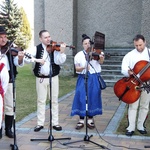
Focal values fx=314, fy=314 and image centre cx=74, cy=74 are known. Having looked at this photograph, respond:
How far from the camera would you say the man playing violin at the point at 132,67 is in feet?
17.4

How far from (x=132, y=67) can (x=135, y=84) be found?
0.37m

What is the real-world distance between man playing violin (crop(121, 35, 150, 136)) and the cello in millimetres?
106

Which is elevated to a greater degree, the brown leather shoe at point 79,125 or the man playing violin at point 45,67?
the man playing violin at point 45,67

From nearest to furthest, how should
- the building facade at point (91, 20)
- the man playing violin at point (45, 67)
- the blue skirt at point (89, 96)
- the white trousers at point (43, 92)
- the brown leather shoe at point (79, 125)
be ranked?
the man playing violin at point (45, 67) < the white trousers at point (43, 92) < the blue skirt at point (89, 96) < the brown leather shoe at point (79, 125) < the building facade at point (91, 20)

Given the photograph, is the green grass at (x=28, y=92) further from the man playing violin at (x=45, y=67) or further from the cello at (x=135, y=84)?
the cello at (x=135, y=84)

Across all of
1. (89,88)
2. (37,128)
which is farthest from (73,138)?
(89,88)

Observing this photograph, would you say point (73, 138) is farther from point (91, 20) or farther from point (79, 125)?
point (91, 20)

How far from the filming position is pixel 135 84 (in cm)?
516

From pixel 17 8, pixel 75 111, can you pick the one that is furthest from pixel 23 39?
pixel 75 111

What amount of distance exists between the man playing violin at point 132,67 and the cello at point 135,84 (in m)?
0.11

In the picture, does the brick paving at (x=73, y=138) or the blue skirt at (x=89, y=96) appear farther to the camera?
the blue skirt at (x=89, y=96)

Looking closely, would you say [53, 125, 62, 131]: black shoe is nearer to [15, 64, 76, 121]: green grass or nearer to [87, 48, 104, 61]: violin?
[15, 64, 76, 121]: green grass

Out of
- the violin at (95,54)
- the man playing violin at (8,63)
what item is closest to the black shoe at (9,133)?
the man playing violin at (8,63)

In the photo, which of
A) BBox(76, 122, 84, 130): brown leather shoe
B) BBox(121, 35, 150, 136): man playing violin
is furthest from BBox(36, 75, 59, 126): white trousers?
BBox(121, 35, 150, 136): man playing violin
